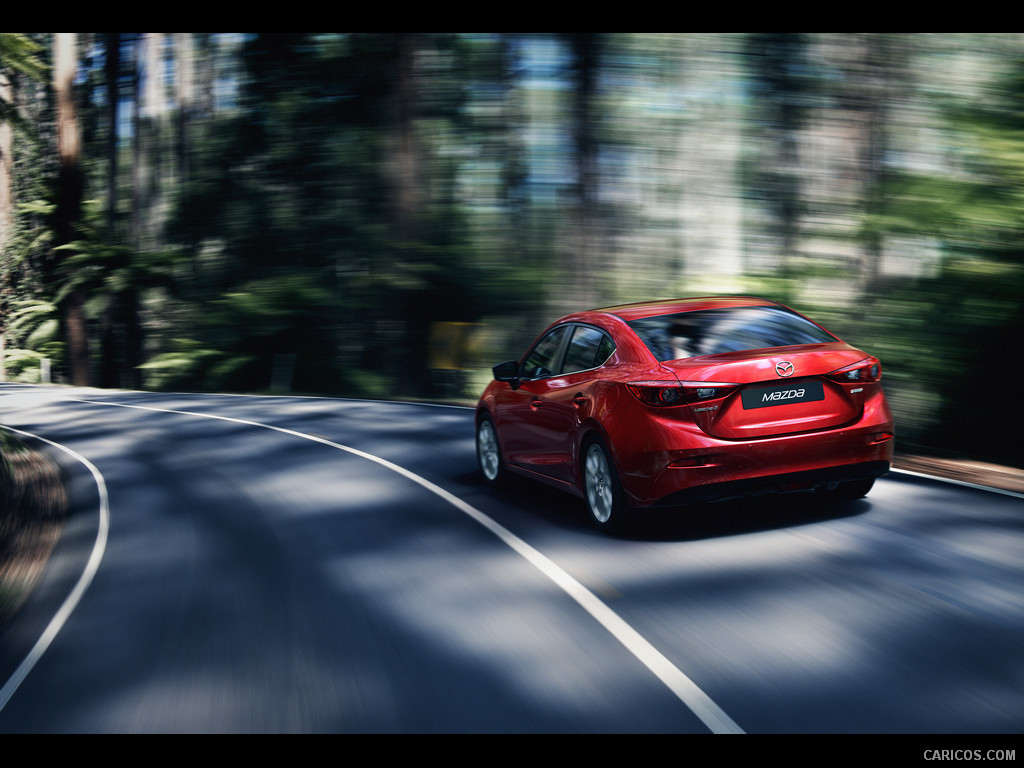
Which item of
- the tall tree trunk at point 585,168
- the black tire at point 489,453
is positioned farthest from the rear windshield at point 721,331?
the tall tree trunk at point 585,168

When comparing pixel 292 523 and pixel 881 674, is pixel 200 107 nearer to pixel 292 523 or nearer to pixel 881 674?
Result: pixel 292 523

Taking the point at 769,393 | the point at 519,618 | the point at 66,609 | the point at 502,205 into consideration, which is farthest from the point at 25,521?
the point at 502,205

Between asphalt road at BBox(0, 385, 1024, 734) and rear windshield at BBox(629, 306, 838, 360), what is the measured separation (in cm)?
131

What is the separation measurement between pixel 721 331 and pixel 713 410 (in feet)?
2.78

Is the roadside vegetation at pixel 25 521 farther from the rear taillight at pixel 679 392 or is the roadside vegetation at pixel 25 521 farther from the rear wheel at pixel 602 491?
the rear taillight at pixel 679 392

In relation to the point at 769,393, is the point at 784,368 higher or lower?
higher

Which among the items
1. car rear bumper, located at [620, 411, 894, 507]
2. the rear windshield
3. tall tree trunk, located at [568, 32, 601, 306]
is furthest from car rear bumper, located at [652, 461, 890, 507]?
tall tree trunk, located at [568, 32, 601, 306]

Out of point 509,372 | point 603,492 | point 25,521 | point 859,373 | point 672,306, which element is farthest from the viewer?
point 25,521

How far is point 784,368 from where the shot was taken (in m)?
6.96

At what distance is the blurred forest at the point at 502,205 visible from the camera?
1255 centimetres

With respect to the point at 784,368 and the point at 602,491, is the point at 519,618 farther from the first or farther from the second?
the point at 784,368

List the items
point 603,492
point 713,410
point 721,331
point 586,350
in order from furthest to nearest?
point 586,350 < point 603,492 < point 721,331 < point 713,410
